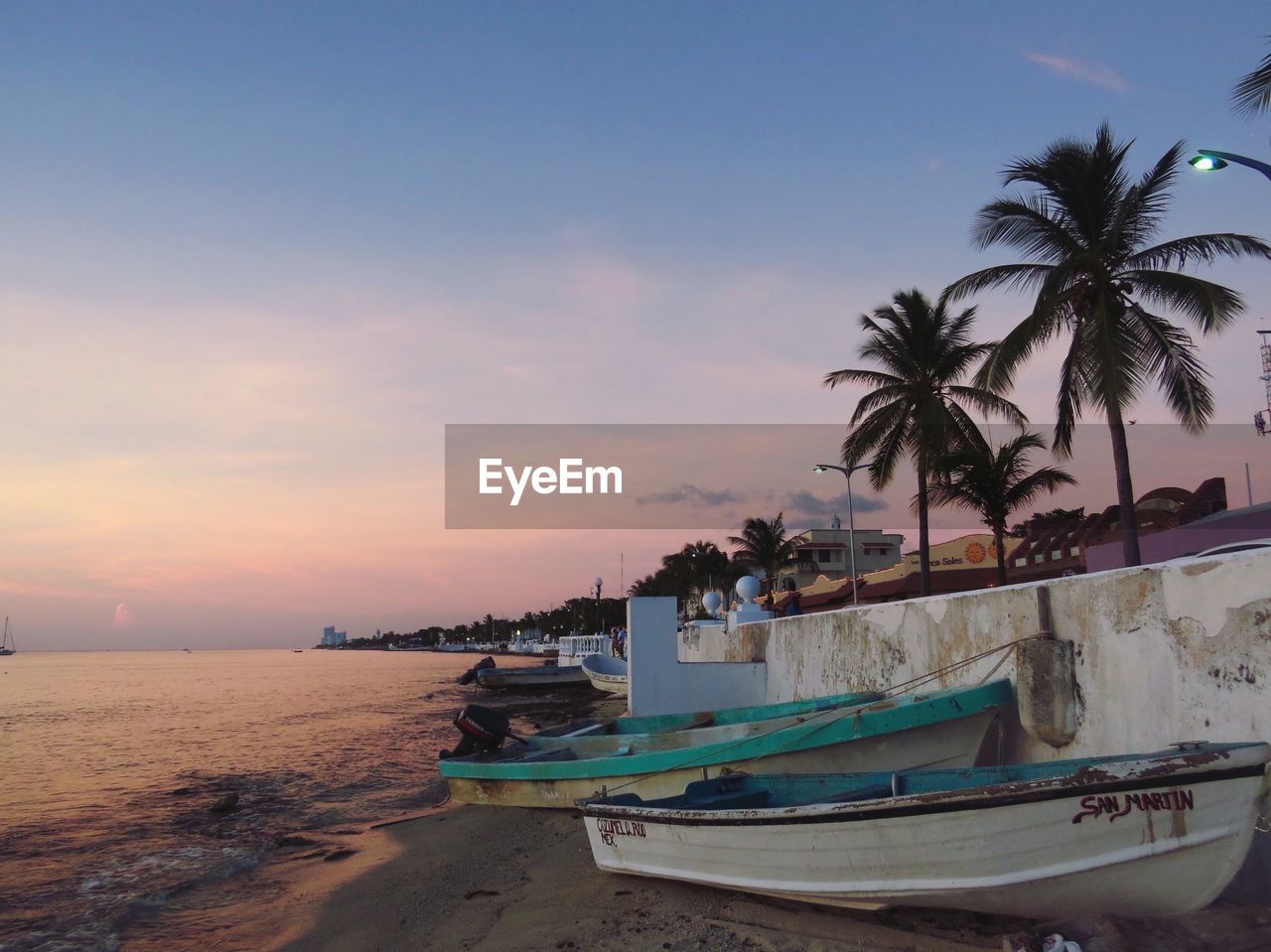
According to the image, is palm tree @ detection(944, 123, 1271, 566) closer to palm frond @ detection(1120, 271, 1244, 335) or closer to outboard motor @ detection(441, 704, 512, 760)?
palm frond @ detection(1120, 271, 1244, 335)

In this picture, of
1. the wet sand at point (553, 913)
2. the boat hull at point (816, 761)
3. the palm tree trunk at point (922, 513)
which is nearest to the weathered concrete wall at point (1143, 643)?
the boat hull at point (816, 761)

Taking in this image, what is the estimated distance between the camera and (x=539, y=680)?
155ft

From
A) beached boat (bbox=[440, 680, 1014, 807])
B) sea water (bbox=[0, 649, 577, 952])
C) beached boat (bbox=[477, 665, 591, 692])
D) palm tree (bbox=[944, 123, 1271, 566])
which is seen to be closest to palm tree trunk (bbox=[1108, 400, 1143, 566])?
palm tree (bbox=[944, 123, 1271, 566])

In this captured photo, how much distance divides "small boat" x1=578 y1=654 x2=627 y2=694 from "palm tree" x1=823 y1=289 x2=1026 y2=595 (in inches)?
587

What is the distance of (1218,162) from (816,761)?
9.15 m

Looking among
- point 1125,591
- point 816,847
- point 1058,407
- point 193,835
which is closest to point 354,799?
point 193,835

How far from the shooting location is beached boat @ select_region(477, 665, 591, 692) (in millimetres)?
47250

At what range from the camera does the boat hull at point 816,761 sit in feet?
26.7

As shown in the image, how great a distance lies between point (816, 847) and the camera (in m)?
6.16

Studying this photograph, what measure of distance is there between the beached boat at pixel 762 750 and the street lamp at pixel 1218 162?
7.57 meters

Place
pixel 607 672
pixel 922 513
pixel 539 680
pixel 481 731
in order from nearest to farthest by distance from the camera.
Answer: pixel 481 731
pixel 922 513
pixel 607 672
pixel 539 680

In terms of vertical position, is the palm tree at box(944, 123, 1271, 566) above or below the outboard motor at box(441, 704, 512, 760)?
above

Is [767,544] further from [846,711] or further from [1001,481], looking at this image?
[846,711]

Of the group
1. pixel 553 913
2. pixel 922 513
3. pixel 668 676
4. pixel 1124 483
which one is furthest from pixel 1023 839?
pixel 922 513
